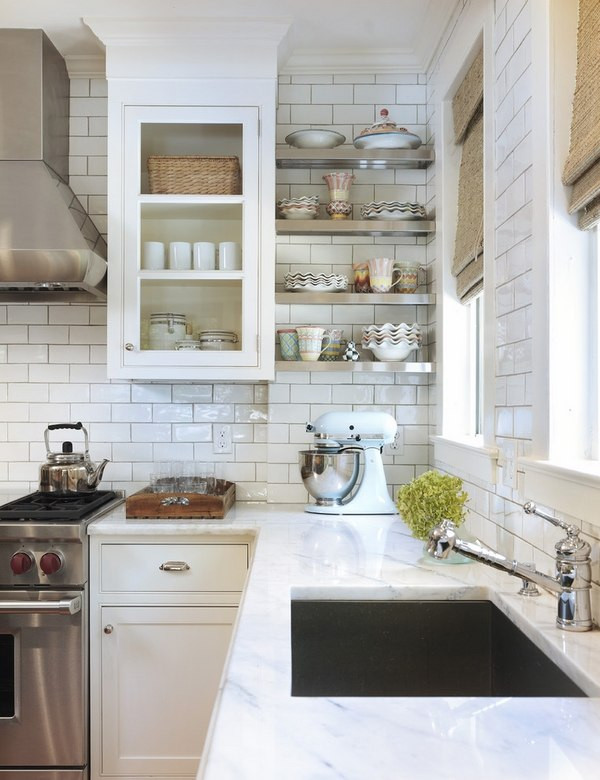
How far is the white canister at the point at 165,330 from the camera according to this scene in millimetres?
2818

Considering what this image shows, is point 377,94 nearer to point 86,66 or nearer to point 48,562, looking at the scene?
point 86,66

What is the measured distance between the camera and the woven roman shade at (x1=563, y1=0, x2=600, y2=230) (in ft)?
4.78

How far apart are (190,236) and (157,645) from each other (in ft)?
4.81

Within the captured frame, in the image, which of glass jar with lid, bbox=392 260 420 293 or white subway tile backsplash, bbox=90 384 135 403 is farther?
white subway tile backsplash, bbox=90 384 135 403

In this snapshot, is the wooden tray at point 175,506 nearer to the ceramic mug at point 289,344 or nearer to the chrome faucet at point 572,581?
the ceramic mug at point 289,344

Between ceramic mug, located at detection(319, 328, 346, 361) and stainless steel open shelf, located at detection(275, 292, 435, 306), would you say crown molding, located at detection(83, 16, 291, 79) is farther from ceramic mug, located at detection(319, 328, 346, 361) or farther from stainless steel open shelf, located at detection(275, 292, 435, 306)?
ceramic mug, located at detection(319, 328, 346, 361)

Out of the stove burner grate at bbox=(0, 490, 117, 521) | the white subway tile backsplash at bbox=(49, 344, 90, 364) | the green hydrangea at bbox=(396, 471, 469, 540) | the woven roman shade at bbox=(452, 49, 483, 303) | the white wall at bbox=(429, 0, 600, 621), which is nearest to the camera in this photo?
the white wall at bbox=(429, 0, 600, 621)

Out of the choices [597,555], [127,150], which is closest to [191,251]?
[127,150]

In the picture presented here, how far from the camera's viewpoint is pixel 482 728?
3.33ft

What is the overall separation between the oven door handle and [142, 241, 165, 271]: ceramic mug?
1.21 meters

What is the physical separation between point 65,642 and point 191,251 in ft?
4.72

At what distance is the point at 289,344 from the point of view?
2.93 meters

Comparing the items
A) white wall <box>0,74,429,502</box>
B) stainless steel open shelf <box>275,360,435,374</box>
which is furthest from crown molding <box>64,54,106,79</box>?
stainless steel open shelf <box>275,360,435,374</box>

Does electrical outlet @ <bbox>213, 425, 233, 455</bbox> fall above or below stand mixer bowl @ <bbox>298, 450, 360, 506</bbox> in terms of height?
above
